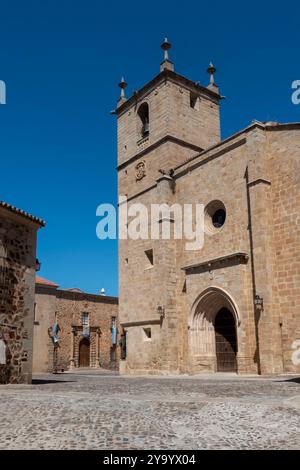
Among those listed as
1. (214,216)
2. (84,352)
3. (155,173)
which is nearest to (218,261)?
(214,216)

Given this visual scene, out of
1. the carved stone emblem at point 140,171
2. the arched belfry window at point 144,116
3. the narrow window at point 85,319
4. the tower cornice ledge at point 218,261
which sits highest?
the arched belfry window at point 144,116

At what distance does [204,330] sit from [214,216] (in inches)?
183

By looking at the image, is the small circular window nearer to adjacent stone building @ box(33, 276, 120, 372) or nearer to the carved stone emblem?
the carved stone emblem

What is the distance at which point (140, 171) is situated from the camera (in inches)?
890

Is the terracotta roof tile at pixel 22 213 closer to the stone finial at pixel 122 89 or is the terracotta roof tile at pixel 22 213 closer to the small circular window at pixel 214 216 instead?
the small circular window at pixel 214 216

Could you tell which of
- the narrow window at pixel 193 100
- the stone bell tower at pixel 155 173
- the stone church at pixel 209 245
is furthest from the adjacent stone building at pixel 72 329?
the narrow window at pixel 193 100

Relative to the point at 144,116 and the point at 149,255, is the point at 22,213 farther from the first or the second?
the point at 144,116

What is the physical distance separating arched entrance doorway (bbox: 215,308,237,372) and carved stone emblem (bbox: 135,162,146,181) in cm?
812

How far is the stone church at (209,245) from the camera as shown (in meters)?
15.1

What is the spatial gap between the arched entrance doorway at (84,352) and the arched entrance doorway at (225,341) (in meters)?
18.3

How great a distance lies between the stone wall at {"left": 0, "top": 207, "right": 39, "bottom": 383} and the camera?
11031 mm

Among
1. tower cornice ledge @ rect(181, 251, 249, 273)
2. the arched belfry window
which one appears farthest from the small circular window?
the arched belfry window

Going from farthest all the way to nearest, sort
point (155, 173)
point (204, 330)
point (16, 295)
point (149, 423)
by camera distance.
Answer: point (155, 173), point (204, 330), point (16, 295), point (149, 423)
